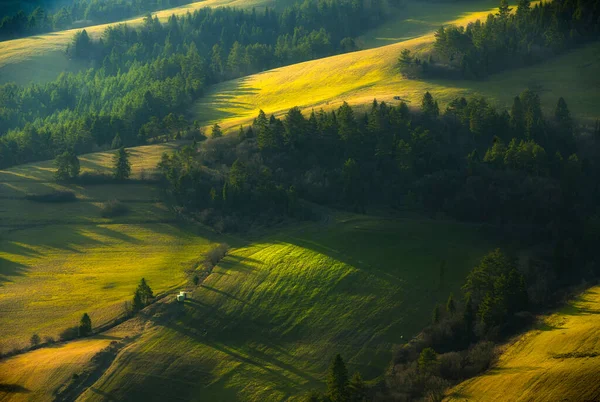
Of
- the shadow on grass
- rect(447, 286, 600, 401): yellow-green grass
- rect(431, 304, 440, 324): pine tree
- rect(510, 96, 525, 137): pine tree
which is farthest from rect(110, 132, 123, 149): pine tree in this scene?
rect(447, 286, 600, 401): yellow-green grass

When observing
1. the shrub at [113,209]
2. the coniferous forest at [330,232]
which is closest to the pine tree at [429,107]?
the coniferous forest at [330,232]

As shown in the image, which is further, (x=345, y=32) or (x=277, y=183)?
(x=345, y=32)

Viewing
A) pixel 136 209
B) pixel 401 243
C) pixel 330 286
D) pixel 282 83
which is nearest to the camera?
pixel 330 286

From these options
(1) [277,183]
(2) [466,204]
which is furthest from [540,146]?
(1) [277,183]

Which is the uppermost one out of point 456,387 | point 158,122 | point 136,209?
point 158,122

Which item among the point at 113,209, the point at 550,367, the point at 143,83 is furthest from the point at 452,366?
the point at 143,83

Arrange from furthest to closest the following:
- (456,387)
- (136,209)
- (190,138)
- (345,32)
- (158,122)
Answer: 1. (345,32)
2. (158,122)
3. (190,138)
4. (136,209)
5. (456,387)

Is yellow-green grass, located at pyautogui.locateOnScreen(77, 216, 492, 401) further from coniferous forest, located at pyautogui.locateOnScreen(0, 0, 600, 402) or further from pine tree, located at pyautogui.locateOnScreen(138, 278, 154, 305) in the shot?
pine tree, located at pyautogui.locateOnScreen(138, 278, 154, 305)

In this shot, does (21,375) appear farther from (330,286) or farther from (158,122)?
(158,122)
